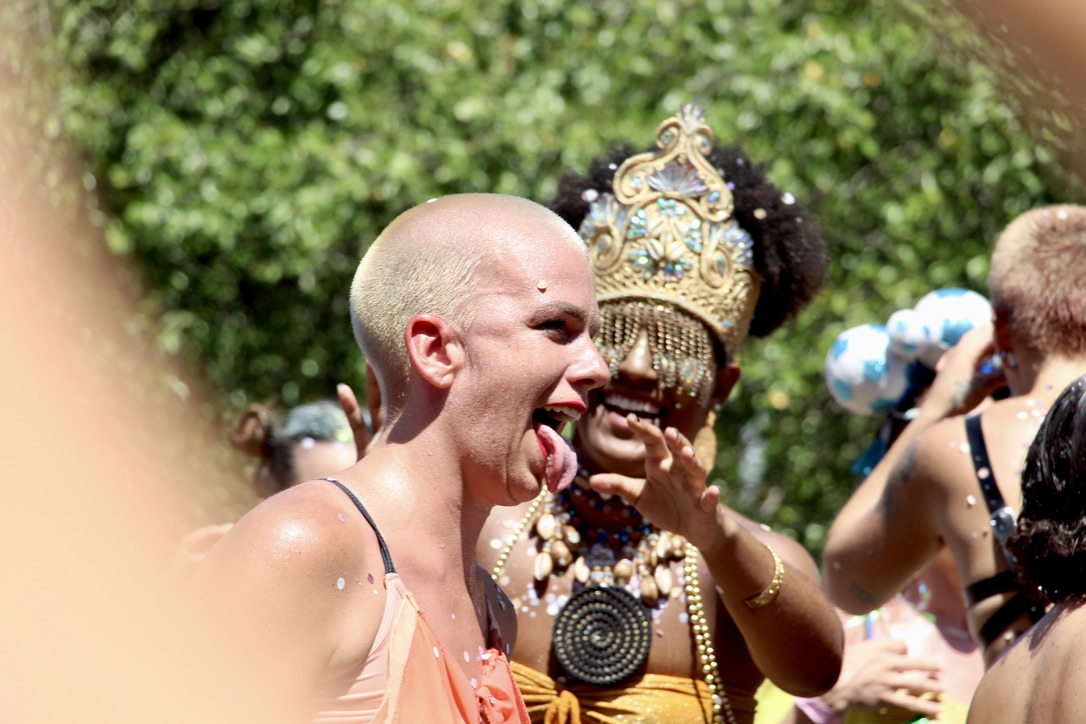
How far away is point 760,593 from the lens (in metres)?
2.85

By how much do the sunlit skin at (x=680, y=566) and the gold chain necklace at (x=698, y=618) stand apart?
1 cm

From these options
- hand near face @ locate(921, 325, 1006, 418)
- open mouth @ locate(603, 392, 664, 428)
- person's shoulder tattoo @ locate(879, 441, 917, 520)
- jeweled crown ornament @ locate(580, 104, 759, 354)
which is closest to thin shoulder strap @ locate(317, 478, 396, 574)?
open mouth @ locate(603, 392, 664, 428)

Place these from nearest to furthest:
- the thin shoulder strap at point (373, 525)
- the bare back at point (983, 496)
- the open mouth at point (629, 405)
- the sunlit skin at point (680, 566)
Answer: the thin shoulder strap at point (373, 525) < the sunlit skin at point (680, 566) < the open mouth at point (629, 405) < the bare back at point (983, 496)

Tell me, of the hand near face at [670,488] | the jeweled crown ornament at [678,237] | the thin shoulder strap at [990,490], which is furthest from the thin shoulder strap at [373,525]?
the thin shoulder strap at [990,490]

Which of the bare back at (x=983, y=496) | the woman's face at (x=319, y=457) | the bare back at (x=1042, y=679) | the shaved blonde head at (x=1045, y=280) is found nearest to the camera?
the bare back at (x=1042, y=679)

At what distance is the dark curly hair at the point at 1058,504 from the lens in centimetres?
227

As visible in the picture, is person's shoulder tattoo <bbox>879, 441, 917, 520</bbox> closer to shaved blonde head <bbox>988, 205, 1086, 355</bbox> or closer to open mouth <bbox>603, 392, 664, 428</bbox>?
shaved blonde head <bbox>988, 205, 1086, 355</bbox>

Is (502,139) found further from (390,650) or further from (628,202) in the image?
(390,650)

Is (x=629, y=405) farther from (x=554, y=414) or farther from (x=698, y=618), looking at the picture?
(x=554, y=414)

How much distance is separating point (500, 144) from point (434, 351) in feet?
18.5

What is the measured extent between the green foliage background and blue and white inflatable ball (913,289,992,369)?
3133 mm

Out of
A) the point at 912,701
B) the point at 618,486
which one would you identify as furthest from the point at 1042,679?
the point at 912,701

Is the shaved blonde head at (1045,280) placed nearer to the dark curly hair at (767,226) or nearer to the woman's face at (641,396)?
the dark curly hair at (767,226)

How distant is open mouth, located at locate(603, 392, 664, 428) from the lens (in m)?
3.13
